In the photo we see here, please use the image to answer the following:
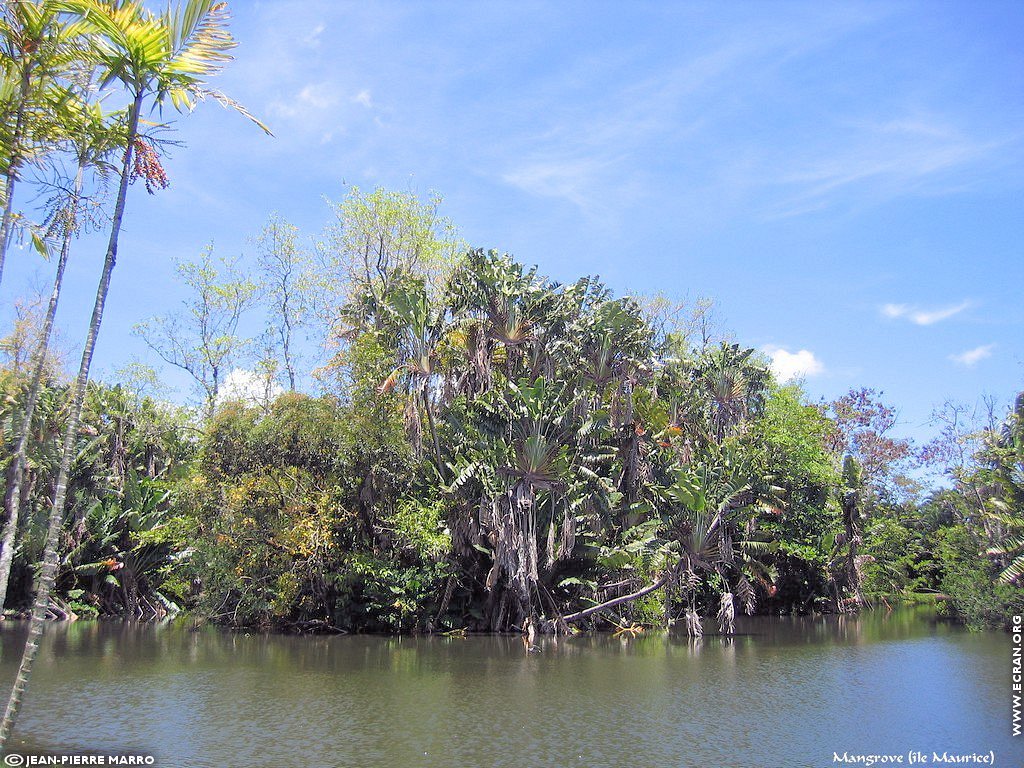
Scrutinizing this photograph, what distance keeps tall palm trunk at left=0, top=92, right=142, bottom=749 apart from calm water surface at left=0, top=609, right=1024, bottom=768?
10.2 ft

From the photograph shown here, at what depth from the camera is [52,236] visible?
11.2 meters

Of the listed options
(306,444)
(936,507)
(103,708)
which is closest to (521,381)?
(306,444)

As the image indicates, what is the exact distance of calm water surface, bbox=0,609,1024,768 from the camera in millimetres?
11820

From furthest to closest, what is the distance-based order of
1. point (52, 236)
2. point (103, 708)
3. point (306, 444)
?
A: point (306, 444)
point (103, 708)
point (52, 236)

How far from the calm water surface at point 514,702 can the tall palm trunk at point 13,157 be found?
Result: 736 centimetres

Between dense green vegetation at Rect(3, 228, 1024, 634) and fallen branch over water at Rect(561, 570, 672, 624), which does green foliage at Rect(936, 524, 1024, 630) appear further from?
fallen branch over water at Rect(561, 570, 672, 624)

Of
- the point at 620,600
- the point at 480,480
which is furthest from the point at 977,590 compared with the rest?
the point at 480,480

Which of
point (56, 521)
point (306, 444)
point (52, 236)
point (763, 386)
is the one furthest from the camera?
point (763, 386)

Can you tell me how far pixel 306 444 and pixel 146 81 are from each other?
17258 millimetres

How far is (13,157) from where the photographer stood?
10.4 meters

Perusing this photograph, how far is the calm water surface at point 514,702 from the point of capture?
11.8m

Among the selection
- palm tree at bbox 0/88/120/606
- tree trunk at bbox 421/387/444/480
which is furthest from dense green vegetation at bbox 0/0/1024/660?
palm tree at bbox 0/88/120/606

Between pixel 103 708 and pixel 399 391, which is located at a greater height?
pixel 399 391

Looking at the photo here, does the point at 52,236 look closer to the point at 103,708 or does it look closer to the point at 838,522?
the point at 103,708
